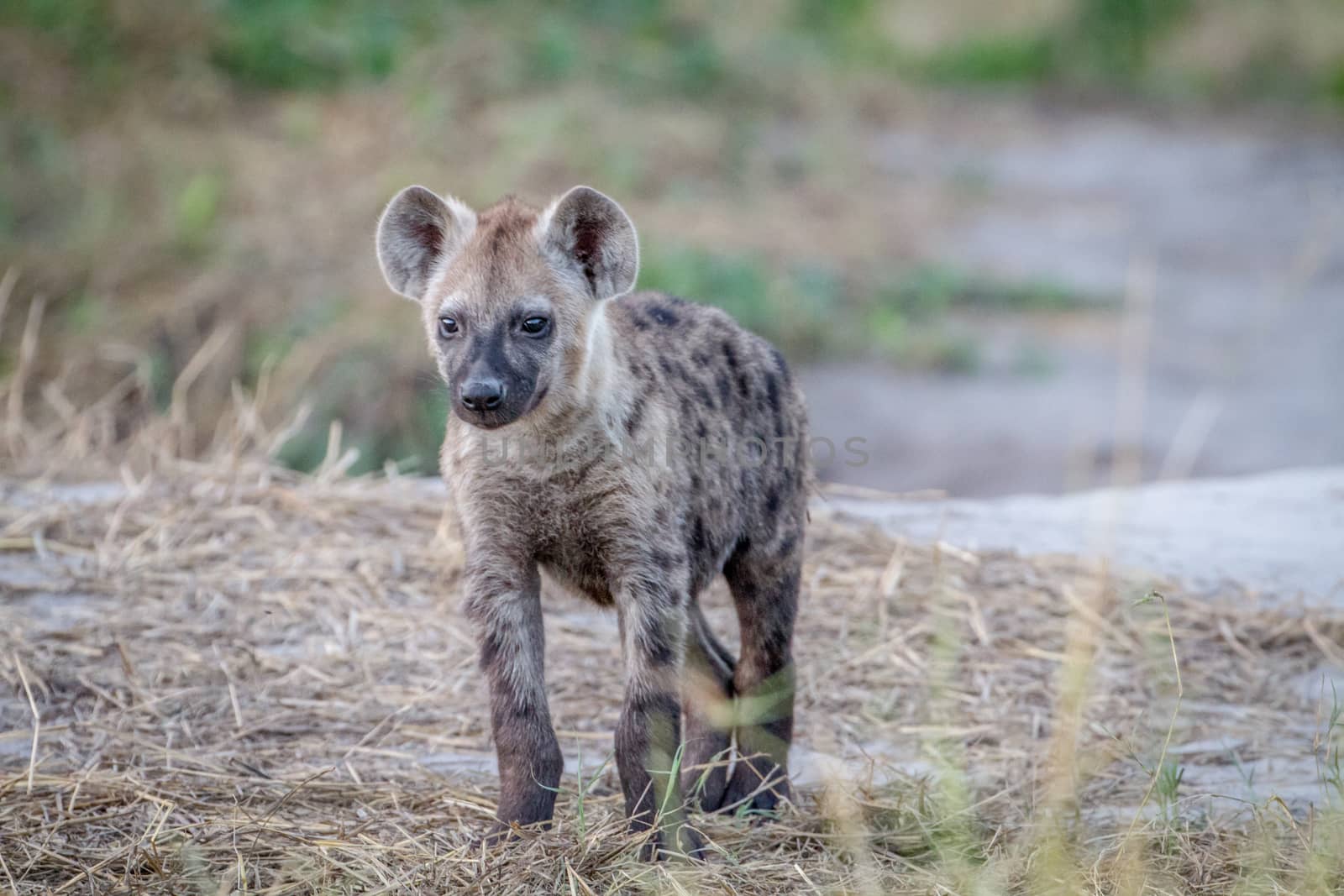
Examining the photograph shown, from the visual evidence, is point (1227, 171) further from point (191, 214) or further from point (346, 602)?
point (346, 602)

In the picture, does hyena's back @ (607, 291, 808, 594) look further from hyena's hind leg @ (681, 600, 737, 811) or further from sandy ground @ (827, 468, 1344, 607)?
sandy ground @ (827, 468, 1344, 607)

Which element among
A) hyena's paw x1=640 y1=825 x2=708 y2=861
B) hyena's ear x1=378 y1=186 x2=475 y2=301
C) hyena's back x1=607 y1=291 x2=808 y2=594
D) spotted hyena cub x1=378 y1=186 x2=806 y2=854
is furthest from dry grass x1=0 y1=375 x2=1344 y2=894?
hyena's ear x1=378 y1=186 x2=475 y2=301

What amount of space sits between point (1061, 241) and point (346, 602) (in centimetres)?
821

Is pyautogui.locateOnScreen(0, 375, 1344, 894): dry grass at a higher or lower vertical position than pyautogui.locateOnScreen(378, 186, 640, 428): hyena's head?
lower

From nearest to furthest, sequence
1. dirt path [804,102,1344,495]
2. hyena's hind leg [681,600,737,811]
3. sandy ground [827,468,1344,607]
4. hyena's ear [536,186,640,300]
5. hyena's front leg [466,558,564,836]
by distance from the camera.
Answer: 1. hyena's front leg [466,558,564,836]
2. hyena's ear [536,186,640,300]
3. hyena's hind leg [681,600,737,811]
4. sandy ground [827,468,1344,607]
5. dirt path [804,102,1344,495]

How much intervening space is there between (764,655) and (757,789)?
36 centimetres

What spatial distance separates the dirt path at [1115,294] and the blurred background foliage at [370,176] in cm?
45

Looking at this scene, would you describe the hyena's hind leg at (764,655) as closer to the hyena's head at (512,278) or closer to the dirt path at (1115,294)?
the hyena's head at (512,278)

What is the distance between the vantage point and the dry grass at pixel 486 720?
2.96 meters

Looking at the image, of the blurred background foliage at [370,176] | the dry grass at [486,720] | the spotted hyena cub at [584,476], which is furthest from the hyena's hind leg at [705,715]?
the blurred background foliage at [370,176]

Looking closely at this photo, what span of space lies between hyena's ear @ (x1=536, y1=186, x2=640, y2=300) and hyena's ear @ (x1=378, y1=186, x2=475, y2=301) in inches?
8.0

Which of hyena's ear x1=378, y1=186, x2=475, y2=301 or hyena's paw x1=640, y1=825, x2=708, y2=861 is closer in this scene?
hyena's paw x1=640, y1=825, x2=708, y2=861

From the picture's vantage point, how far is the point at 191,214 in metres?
9.07

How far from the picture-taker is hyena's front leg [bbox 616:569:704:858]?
3.19 m
